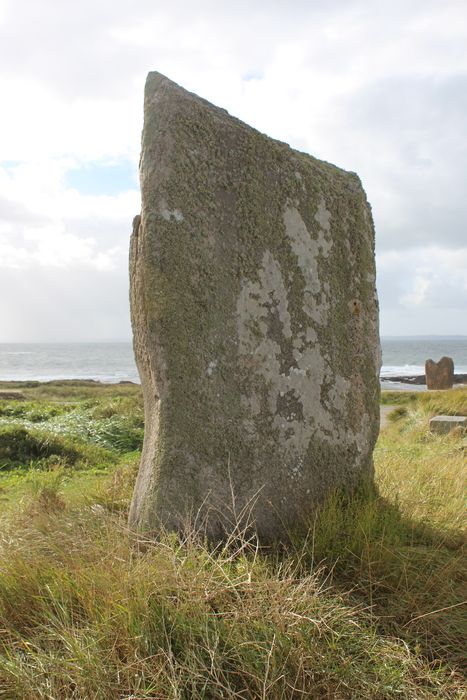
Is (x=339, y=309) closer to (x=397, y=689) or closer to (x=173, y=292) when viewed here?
(x=173, y=292)

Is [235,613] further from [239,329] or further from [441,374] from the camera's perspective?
[441,374]

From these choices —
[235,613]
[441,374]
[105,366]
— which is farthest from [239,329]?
[105,366]

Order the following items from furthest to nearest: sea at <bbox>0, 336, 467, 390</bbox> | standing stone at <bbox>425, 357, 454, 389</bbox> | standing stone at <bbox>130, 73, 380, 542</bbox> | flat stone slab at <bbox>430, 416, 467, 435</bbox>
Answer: sea at <bbox>0, 336, 467, 390</bbox>, standing stone at <bbox>425, 357, 454, 389</bbox>, flat stone slab at <bbox>430, 416, 467, 435</bbox>, standing stone at <bbox>130, 73, 380, 542</bbox>

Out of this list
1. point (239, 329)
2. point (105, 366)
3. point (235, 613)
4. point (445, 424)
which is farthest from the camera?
point (105, 366)

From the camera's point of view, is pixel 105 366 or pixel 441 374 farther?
pixel 105 366

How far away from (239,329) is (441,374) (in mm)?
20772

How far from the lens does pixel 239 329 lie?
344 centimetres

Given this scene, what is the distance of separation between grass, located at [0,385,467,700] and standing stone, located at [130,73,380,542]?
0.25m

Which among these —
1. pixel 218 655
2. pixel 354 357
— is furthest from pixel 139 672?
pixel 354 357

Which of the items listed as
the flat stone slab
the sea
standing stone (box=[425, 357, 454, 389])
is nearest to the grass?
the flat stone slab

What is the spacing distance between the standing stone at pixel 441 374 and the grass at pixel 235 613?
19.9m

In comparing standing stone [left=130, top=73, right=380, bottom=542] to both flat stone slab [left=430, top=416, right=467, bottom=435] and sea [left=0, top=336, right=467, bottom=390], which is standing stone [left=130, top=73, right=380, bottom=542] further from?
sea [left=0, top=336, right=467, bottom=390]

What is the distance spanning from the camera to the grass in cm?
223

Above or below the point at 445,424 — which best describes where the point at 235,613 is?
above
